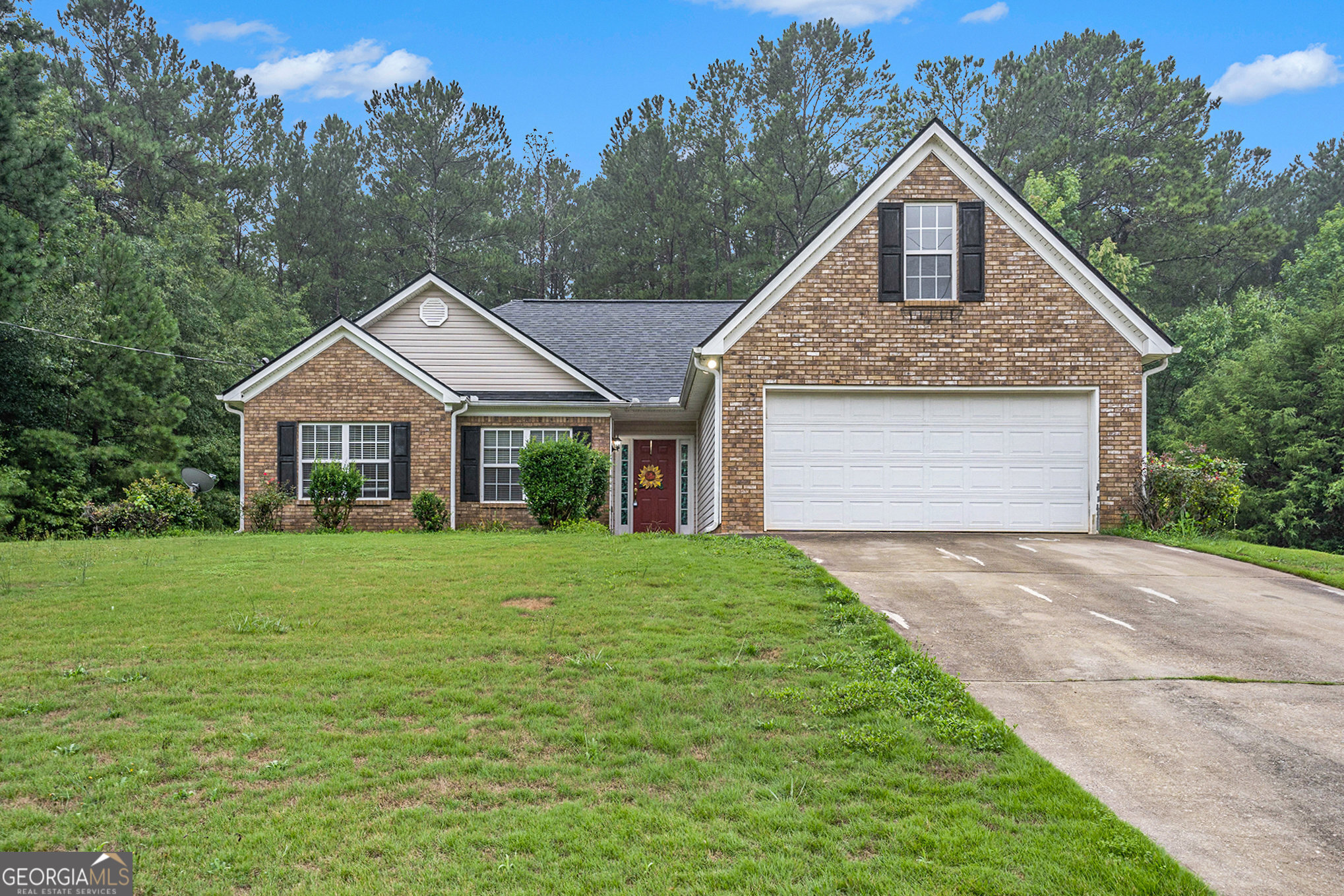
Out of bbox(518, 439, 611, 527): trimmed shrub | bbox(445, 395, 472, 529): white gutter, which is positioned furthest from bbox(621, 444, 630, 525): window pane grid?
bbox(445, 395, 472, 529): white gutter

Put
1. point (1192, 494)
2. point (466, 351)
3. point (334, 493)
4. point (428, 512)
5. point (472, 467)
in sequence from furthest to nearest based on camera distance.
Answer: point (466, 351) < point (472, 467) < point (428, 512) < point (334, 493) < point (1192, 494)

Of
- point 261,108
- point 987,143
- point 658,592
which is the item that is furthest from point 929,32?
point 658,592

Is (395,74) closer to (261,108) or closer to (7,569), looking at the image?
(261,108)

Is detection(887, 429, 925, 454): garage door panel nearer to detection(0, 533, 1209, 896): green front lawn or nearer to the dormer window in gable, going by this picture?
the dormer window in gable

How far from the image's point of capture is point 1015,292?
1314 cm

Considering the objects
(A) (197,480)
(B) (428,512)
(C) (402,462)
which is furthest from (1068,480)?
(A) (197,480)

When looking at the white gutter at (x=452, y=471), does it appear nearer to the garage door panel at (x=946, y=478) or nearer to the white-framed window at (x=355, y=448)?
the white-framed window at (x=355, y=448)

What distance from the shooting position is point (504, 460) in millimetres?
17109

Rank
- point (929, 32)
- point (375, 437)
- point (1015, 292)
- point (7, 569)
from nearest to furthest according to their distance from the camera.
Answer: point (7, 569) → point (1015, 292) → point (375, 437) → point (929, 32)

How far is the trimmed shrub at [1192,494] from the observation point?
1231 cm

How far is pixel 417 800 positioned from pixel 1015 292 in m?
12.2

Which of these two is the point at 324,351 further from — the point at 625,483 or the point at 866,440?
the point at 866,440

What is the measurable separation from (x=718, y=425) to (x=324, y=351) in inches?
326

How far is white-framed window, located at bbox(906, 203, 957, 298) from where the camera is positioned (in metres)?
13.3
